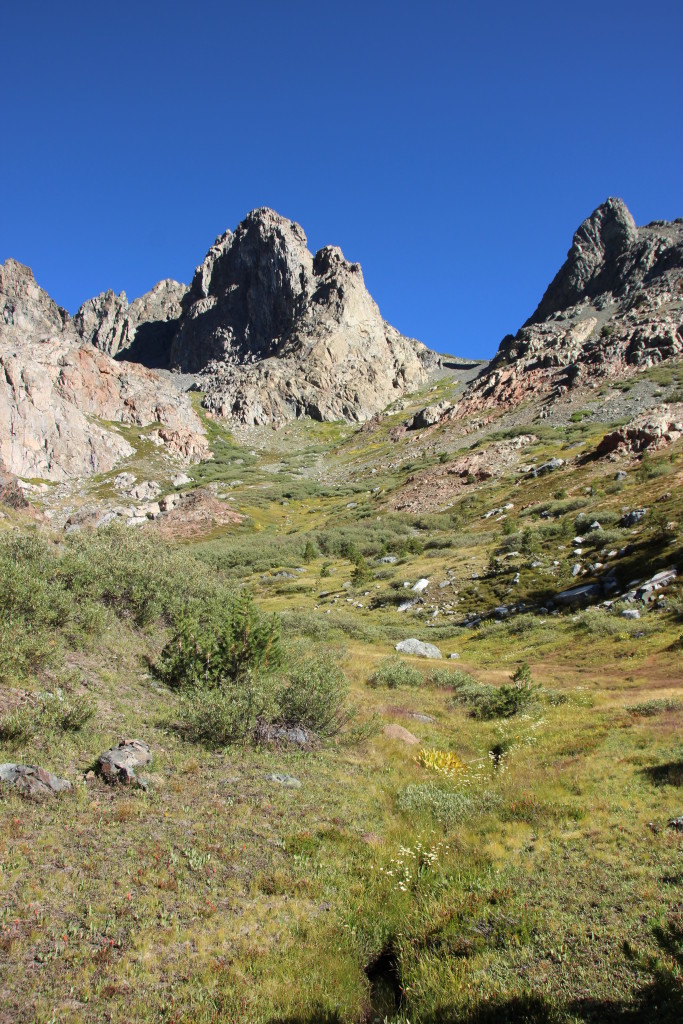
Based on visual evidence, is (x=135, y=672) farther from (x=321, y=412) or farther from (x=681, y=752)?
(x=321, y=412)

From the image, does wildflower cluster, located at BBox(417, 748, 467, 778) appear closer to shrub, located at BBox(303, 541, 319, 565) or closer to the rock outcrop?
shrub, located at BBox(303, 541, 319, 565)

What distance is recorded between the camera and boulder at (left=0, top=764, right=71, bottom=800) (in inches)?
309

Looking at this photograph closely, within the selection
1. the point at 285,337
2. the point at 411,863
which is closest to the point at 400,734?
the point at 411,863

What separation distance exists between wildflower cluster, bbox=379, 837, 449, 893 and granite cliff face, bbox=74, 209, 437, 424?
143 m

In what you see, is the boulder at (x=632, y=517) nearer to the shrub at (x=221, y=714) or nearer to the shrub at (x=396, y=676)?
the shrub at (x=396, y=676)

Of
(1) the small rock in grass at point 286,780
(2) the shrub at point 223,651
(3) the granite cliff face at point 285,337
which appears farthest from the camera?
(3) the granite cliff face at point 285,337

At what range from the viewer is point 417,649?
2569 cm

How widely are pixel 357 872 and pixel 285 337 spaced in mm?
172387

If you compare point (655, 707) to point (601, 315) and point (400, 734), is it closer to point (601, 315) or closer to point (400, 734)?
point (400, 734)

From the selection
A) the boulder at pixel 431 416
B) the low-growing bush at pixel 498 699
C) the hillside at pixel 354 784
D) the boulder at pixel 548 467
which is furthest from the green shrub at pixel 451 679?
the boulder at pixel 431 416

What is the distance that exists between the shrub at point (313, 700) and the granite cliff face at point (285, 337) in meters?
137

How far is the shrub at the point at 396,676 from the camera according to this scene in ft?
65.0

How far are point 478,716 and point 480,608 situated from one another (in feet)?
47.7

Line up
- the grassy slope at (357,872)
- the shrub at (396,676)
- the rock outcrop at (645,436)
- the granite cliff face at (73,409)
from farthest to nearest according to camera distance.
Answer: the granite cliff face at (73,409) < the rock outcrop at (645,436) < the shrub at (396,676) < the grassy slope at (357,872)
